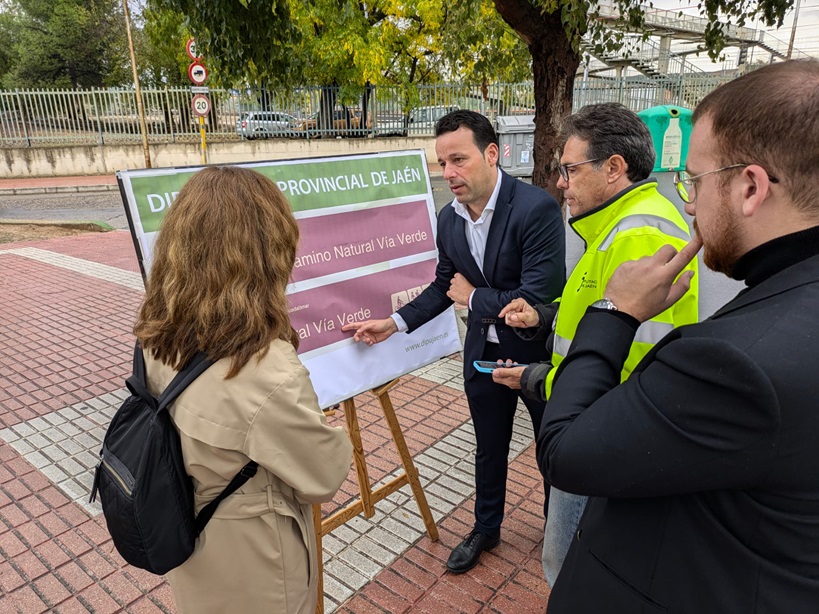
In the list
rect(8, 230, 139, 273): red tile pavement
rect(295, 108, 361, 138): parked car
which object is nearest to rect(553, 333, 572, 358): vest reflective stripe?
rect(8, 230, 139, 273): red tile pavement

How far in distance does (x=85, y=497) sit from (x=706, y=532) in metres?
3.44

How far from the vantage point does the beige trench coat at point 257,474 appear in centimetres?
142

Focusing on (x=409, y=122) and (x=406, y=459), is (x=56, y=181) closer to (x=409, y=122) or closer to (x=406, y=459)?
(x=409, y=122)

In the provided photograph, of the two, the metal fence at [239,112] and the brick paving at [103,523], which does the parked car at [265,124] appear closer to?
the metal fence at [239,112]

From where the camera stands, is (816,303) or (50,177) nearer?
(816,303)

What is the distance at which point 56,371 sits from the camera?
5000 millimetres

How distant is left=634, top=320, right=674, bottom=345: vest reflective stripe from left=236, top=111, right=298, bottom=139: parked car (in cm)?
1871

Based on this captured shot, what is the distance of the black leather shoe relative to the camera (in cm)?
263

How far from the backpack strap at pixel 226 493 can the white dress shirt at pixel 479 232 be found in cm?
110

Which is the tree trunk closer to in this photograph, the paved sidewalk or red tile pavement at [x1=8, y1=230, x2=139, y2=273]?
red tile pavement at [x1=8, y1=230, x2=139, y2=273]

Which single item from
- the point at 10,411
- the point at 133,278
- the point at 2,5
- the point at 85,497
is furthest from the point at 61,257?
the point at 2,5

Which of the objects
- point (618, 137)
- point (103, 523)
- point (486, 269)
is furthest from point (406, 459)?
point (103, 523)

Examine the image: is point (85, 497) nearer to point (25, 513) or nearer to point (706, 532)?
point (25, 513)

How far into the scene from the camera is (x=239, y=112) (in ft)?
61.1
